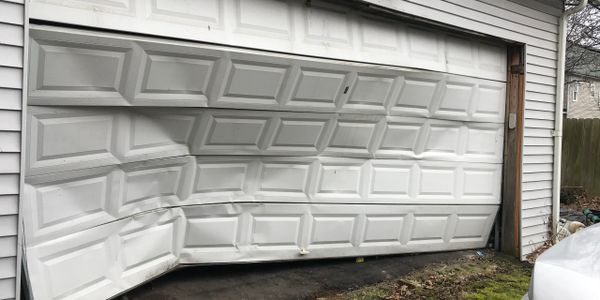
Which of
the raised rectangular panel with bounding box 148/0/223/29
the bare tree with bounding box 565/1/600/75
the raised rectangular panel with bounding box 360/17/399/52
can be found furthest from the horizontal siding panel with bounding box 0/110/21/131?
the bare tree with bounding box 565/1/600/75

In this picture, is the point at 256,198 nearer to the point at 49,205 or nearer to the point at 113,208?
the point at 113,208

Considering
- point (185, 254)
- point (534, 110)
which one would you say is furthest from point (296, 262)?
point (534, 110)

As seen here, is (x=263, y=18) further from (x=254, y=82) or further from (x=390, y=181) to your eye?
(x=390, y=181)

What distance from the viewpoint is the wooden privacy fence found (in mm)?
11055

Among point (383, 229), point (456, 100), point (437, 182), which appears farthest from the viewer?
point (437, 182)

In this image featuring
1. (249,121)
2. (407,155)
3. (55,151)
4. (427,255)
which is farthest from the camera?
(427,255)

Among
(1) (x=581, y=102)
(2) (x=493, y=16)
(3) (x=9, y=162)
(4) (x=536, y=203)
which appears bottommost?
(4) (x=536, y=203)

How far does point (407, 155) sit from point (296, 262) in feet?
6.35

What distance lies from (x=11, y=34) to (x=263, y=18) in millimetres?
2066

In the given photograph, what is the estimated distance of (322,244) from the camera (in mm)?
5246

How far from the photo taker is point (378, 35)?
193 inches

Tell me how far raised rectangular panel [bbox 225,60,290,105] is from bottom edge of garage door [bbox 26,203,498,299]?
46.2 inches

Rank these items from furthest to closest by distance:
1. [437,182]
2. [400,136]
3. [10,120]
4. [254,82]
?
[437,182]
[400,136]
[254,82]
[10,120]

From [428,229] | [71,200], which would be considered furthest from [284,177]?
[428,229]
